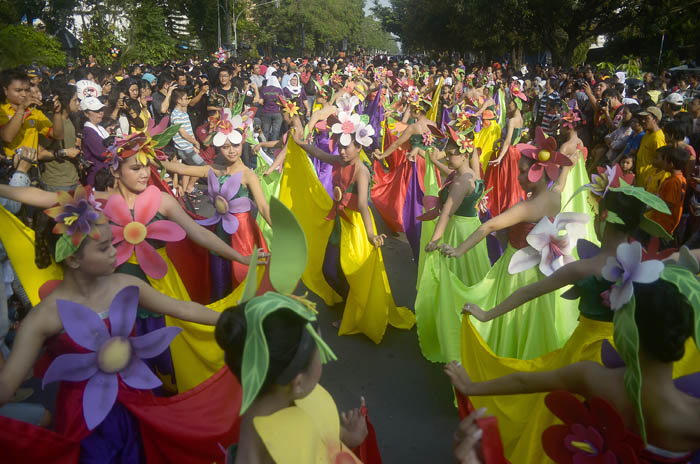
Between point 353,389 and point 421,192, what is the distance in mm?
3692

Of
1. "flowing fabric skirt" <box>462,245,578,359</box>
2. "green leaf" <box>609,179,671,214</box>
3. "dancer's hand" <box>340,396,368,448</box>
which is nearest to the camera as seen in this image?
"dancer's hand" <box>340,396,368,448</box>

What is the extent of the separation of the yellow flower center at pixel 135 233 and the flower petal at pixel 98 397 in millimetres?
1195

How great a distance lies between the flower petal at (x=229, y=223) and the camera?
4223 millimetres

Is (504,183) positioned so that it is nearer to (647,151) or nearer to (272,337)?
(647,151)

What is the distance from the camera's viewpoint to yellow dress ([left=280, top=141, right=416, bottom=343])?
4.75 metres

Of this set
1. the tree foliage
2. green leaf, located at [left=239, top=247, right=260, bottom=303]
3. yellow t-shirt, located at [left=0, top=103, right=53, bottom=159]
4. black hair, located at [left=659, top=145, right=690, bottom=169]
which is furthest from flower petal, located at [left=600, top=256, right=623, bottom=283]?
the tree foliage

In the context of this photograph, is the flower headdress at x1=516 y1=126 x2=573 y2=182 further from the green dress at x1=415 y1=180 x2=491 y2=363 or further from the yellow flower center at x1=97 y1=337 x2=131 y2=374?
the yellow flower center at x1=97 y1=337 x2=131 y2=374

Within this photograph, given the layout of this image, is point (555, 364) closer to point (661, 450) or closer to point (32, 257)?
point (661, 450)

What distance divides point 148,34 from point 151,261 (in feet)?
90.0

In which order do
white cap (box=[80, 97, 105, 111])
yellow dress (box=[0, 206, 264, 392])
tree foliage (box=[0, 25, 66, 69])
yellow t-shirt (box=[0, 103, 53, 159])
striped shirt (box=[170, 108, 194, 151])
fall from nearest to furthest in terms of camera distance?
yellow dress (box=[0, 206, 264, 392]), yellow t-shirt (box=[0, 103, 53, 159]), white cap (box=[80, 97, 105, 111]), striped shirt (box=[170, 108, 194, 151]), tree foliage (box=[0, 25, 66, 69])

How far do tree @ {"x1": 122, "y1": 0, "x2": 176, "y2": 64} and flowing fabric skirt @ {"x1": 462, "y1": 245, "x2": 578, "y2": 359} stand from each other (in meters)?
23.4

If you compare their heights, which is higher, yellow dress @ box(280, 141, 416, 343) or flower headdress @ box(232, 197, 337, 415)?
flower headdress @ box(232, 197, 337, 415)

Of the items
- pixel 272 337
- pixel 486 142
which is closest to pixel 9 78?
pixel 272 337

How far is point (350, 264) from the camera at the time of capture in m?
4.88
